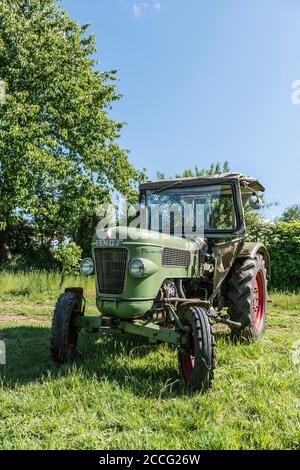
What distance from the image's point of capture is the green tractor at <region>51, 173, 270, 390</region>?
3.97 m

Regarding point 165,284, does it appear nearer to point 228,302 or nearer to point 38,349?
point 228,302

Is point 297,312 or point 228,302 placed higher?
point 228,302

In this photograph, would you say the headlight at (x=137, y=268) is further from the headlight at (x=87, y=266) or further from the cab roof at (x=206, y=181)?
the cab roof at (x=206, y=181)

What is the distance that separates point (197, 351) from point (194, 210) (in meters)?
2.20

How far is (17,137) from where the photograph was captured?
11.7 m

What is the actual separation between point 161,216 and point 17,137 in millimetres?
7554

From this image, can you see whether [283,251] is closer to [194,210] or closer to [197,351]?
[194,210]

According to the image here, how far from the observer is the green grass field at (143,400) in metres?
2.84

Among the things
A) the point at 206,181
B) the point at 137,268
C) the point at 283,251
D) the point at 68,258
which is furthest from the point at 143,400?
the point at 68,258

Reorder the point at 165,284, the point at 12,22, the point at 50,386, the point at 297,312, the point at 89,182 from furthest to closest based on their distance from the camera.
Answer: the point at 89,182 → the point at 12,22 → the point at 297,312 → the point at 165,284 → the point at 50,386

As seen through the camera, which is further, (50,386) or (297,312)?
(297,312)

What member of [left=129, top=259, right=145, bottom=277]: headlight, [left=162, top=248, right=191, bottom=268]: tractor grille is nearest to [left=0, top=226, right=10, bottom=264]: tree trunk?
[left=162, top=248, right=191, bottom=268]: tractor grille
